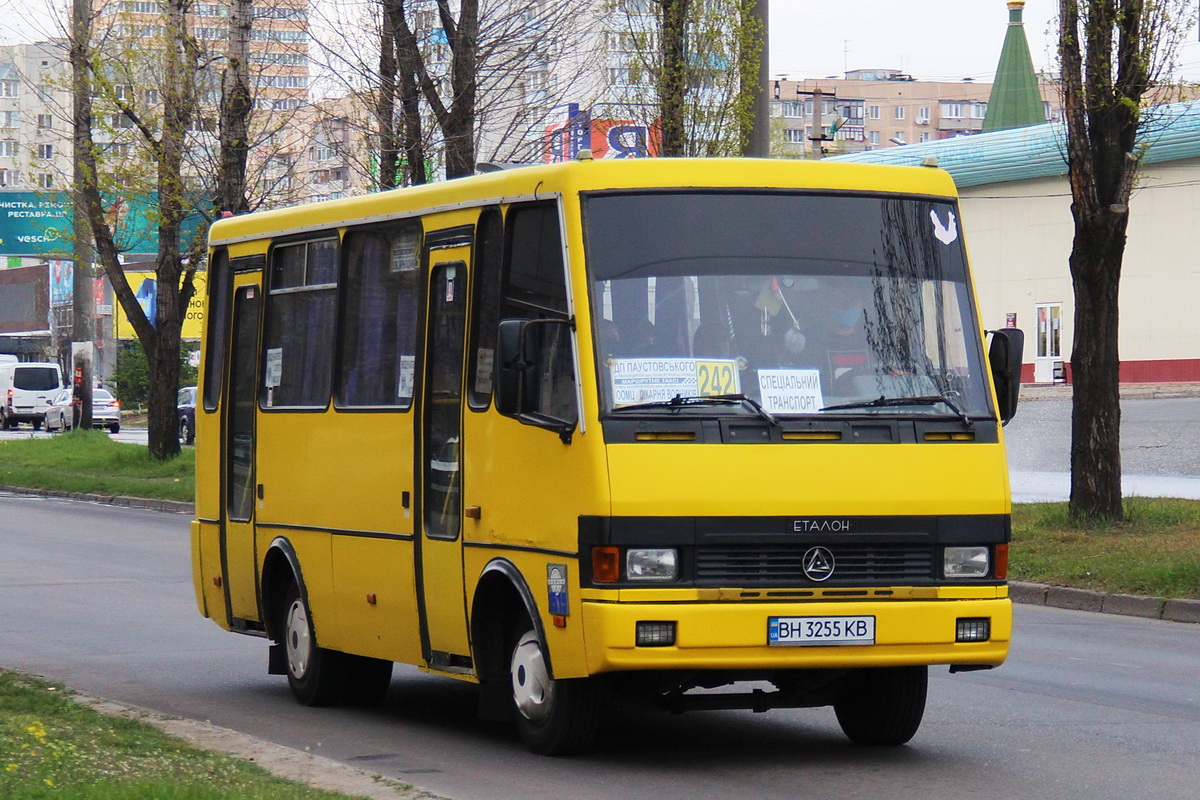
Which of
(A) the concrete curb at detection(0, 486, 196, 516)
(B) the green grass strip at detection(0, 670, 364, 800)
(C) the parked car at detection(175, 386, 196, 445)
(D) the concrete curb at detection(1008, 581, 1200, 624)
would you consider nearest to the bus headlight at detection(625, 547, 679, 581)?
(B) the green grass strip at detection(0, 670, 364, 800)

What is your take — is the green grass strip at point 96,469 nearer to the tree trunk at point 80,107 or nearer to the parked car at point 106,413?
the tree trunk at point 80,107

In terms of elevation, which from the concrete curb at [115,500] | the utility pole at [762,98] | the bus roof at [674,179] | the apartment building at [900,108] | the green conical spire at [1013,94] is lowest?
the concrete curb at [115,500]

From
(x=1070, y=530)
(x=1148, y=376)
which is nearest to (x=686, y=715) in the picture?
(x=1070, y=530)

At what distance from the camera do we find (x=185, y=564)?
19.8 meters

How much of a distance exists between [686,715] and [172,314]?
25.6m

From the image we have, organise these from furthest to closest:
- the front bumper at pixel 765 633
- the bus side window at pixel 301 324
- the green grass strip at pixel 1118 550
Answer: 1. the green grass strip at pixel 1118 550
2. the bus side window at pixel 301 324
3. the front bumper at pixel 765 633

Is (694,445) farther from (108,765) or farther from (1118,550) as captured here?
(1118,550)

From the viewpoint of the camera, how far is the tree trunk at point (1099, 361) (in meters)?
18.9

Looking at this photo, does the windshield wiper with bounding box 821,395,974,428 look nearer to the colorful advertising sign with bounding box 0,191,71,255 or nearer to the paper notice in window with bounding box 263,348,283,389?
the paper notice in window with bounding box 263,348,283,389

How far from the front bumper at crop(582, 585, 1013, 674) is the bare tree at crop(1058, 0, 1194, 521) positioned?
35.8ft

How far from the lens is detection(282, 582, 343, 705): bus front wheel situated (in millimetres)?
10711

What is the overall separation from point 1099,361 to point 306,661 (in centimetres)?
1048

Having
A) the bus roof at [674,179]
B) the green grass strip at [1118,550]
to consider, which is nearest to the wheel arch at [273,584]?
the bus roof at [674,179]

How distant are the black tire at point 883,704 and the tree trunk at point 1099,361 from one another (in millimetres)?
10308
